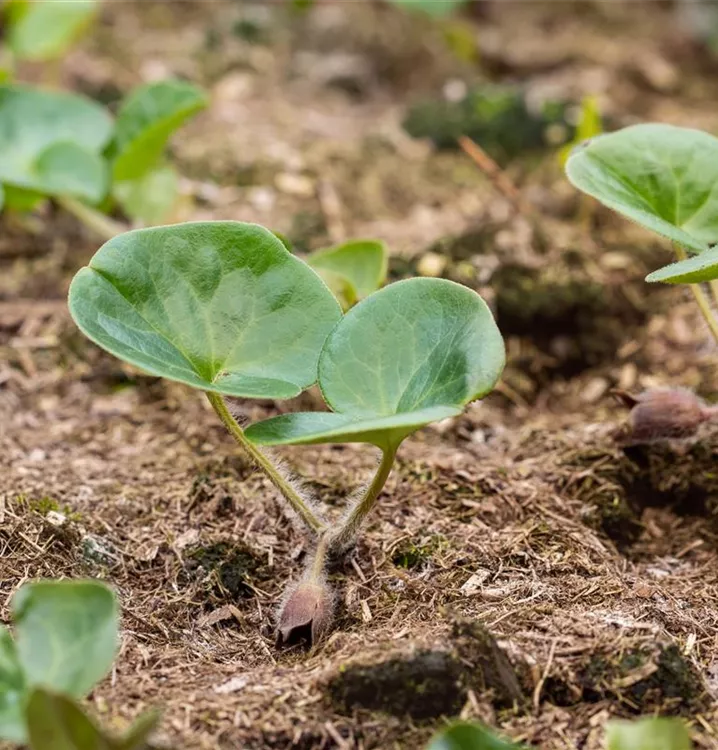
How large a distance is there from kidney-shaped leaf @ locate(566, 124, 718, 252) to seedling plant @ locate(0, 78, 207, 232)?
129cm

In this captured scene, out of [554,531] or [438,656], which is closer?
[438,656]

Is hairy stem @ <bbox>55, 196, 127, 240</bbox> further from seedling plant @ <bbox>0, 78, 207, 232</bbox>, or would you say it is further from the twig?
the twig

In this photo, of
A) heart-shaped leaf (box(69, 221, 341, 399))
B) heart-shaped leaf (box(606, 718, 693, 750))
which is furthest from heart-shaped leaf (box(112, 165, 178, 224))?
heart-shaped leaf (box(606, 718, 693, 750))

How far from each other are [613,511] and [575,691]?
602mm

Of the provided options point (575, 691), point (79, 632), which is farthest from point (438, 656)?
point (79, 632)

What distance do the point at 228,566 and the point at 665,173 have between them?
1177 millimetres

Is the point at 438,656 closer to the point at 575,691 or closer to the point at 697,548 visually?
the point at 575,691

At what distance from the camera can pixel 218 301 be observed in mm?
1794

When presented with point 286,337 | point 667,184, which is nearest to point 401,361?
point 286,337

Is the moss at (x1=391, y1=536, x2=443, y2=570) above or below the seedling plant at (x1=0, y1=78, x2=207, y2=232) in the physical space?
below

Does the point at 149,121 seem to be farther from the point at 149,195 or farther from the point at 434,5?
the point at 434,5

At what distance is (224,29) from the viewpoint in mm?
4176

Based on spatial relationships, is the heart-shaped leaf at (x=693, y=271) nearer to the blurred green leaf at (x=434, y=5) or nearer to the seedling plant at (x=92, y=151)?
the seedling plant at (x=92, y=151)

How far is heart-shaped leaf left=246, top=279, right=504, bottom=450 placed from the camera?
5.21 ft
